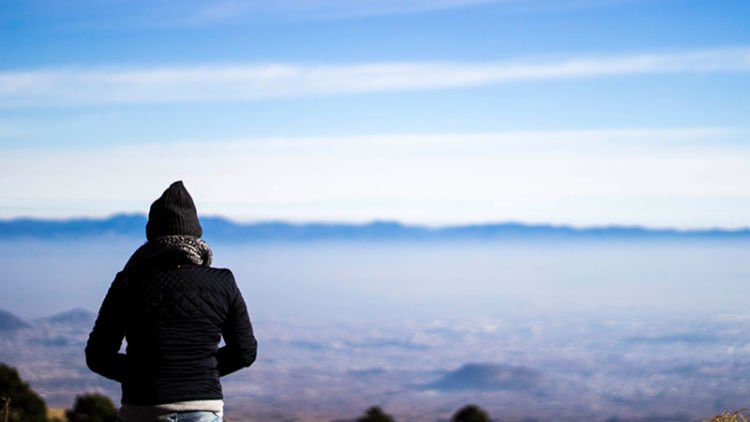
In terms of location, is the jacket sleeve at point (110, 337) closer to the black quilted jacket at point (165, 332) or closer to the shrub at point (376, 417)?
the black quilted jacket at point (165, 332)

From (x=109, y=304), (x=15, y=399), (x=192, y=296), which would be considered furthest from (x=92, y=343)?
(x=15, y=399)

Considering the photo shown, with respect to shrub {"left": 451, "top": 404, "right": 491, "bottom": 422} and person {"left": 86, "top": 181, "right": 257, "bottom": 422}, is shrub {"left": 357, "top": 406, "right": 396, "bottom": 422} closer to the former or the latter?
shrub {"left": 451, "top": 404, "right": 491, "bottom": 422}

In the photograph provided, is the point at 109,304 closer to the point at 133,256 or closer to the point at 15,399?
the point at 133,256

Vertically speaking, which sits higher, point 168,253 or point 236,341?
point 168,253

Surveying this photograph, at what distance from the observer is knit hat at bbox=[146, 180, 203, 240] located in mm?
6441

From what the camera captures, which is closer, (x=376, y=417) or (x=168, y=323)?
(x=168, y=323)

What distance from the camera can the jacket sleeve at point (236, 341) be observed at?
257 inches

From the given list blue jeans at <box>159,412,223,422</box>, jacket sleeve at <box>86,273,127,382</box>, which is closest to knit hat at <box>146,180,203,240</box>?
jacket sleeve at <box>86,273,127,382</box>

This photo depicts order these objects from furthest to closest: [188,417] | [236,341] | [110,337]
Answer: [236,341] < [110,337] < [188,417]

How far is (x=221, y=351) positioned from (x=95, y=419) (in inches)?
713

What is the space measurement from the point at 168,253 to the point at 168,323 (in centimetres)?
41

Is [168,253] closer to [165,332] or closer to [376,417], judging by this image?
[165,332]

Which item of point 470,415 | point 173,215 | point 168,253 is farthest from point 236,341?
point 470,415

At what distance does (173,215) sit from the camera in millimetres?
6438
